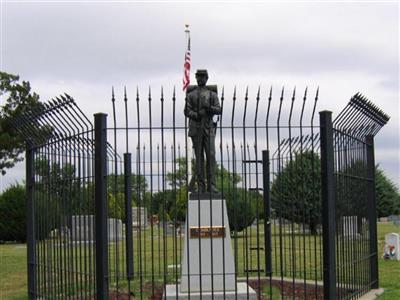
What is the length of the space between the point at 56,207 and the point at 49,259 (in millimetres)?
912

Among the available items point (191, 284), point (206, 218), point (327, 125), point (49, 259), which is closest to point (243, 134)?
point (327, 125)

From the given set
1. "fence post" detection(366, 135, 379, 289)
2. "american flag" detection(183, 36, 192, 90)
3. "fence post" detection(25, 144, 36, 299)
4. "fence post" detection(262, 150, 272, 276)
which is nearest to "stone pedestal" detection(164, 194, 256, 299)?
Result: "fence post" detection(25, 144, 36, 299)

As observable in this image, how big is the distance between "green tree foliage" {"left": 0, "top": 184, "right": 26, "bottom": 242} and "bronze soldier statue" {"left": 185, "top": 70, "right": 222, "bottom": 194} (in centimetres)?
2148

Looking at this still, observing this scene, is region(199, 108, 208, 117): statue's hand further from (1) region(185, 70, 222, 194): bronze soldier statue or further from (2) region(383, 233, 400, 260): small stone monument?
(2) region(383, 233, 400, 260): small stone monument

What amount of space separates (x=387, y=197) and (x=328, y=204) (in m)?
50.6

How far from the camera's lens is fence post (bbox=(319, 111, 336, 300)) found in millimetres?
8508

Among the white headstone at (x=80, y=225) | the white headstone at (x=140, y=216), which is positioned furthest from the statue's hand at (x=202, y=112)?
the white headstone at (x=80, y=225)

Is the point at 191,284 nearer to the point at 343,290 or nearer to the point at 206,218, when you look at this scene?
the point at 206,218

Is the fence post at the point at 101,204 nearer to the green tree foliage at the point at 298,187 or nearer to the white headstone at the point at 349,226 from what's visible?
the green tree foliage at the point at 298,187

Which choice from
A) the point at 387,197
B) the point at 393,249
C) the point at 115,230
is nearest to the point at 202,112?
the point at 115,230

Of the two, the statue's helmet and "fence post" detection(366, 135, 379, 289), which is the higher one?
the statue's helmet

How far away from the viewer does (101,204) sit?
26.9ft

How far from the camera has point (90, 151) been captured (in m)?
8.46

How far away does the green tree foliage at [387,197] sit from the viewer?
177 feet
